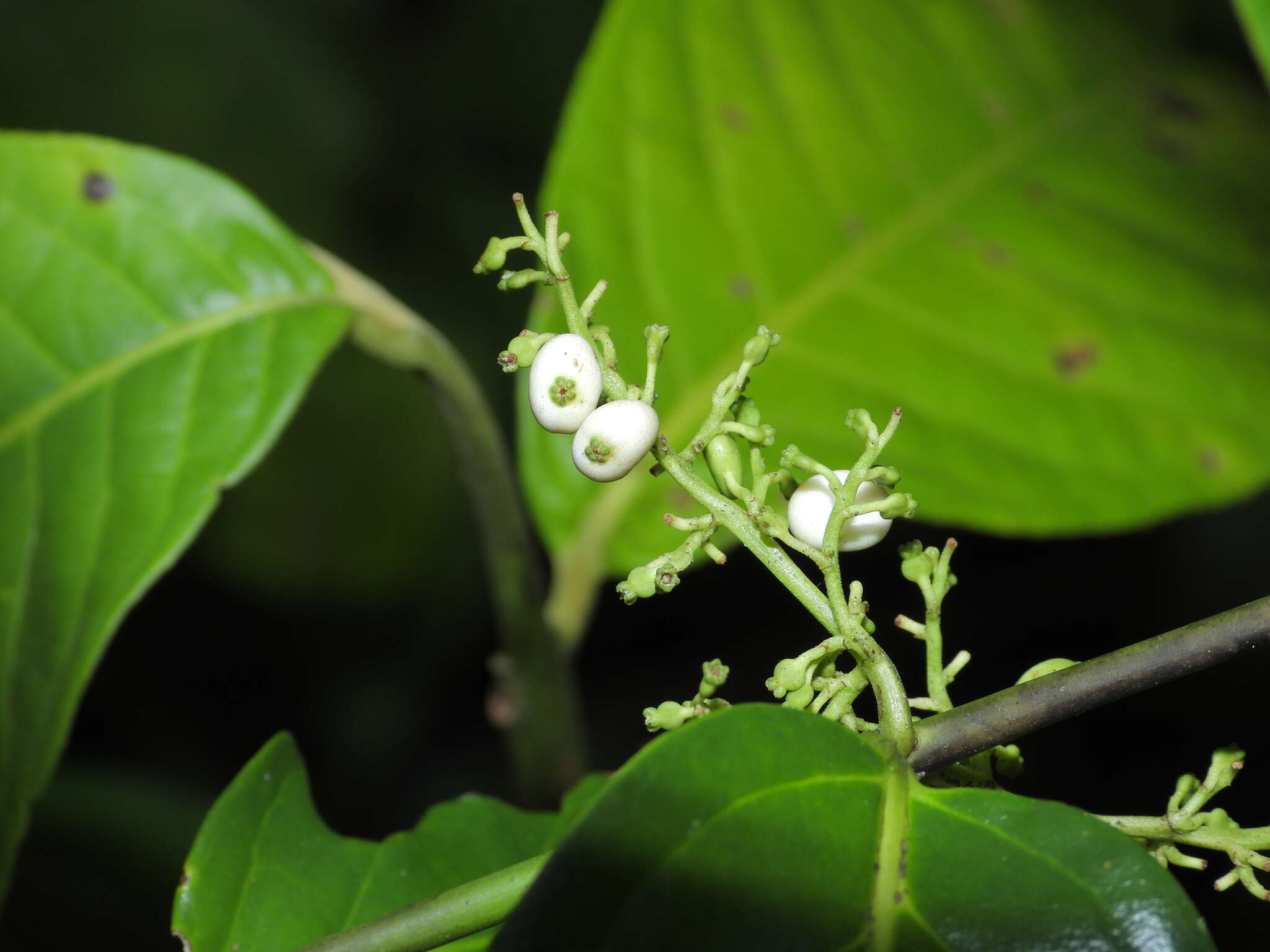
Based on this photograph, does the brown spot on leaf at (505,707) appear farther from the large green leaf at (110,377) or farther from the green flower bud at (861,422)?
the green flower bud at (861,422)

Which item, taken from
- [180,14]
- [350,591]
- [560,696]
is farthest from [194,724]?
[180,14]

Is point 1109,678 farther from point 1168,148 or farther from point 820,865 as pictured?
point 1168,148

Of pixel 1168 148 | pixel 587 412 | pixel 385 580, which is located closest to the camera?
pixel 587 412

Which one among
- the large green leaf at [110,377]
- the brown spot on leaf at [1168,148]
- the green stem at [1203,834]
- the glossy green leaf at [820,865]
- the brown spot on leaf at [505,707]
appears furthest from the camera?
the brown spot on leaf at [1168,148]

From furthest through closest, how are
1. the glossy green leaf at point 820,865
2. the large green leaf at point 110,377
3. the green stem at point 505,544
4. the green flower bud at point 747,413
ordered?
the green stem at point 505,544
the large green leaf at point 110,377
the green flower bud at point 747,413
the glossy green leaf at point 820,865

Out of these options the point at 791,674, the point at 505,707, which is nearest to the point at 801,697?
the point at 791,674

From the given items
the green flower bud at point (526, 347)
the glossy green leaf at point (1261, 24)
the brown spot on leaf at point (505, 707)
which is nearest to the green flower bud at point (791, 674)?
the green flower bud at point (526, 347)

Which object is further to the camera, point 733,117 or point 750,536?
point 733,117
